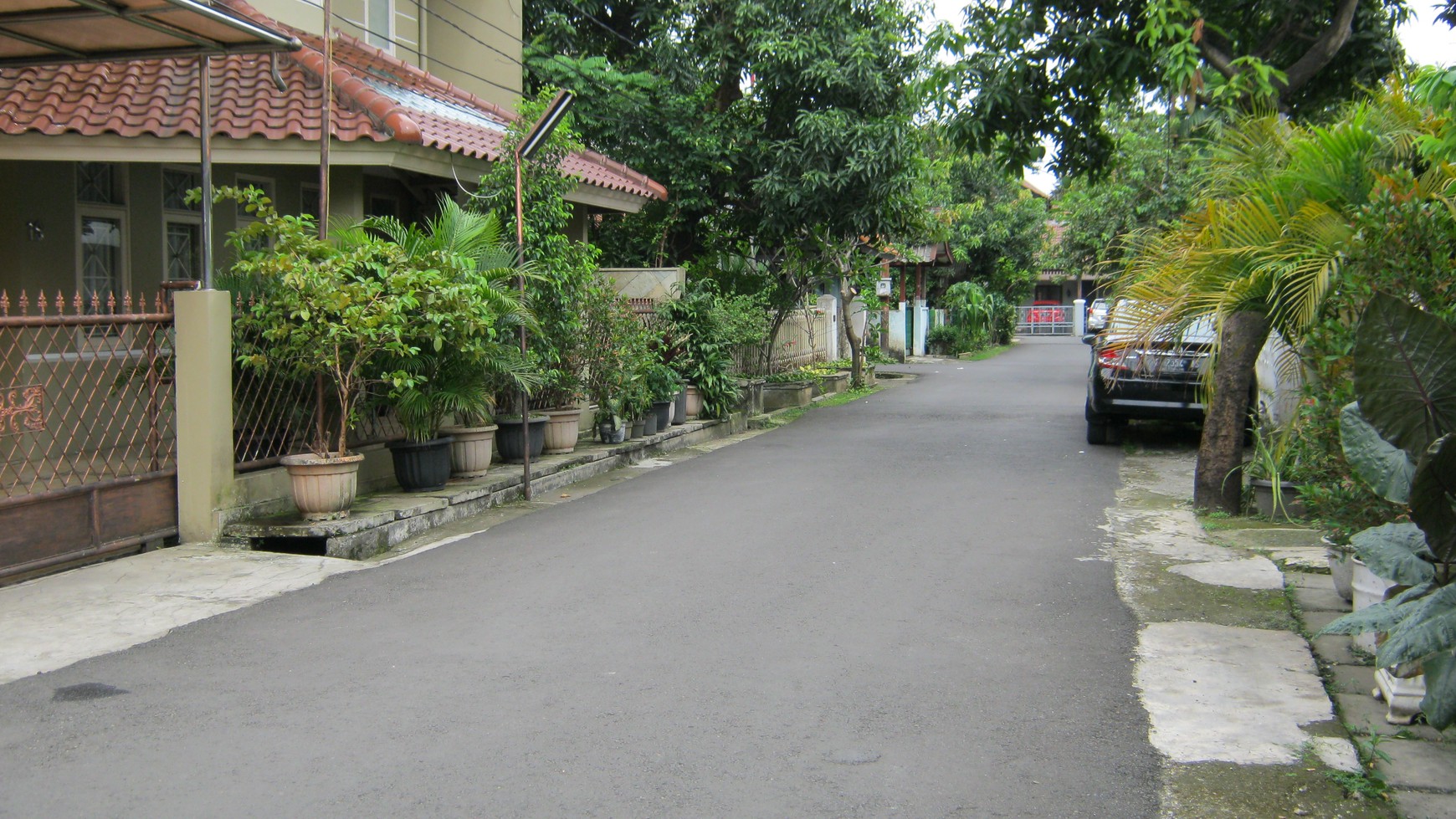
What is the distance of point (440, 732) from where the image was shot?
14.9 ft

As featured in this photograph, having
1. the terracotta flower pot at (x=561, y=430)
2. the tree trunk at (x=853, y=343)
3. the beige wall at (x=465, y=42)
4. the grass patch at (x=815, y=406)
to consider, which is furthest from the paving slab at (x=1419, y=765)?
the tree trunk at (x=853, y=343)

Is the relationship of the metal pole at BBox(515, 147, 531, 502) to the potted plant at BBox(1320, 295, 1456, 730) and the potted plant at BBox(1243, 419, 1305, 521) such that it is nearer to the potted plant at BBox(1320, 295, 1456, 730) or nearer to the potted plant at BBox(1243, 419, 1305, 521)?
the potted plant at BBox(1243, 419, 1305, 521)

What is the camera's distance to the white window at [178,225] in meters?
11.1

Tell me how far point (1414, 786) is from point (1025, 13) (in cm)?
999

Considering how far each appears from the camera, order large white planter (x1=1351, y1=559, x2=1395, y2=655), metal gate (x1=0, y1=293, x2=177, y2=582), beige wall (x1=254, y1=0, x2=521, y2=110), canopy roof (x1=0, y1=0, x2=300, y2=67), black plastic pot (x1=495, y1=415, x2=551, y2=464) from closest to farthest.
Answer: large white planter (x1=1351, y1=559, x2=1395, y2=655)
metal gate (x1=0, y1=293, x2=177, y2=582)
canopy roof (x1=0, y1=0, x2=300, y2=67)
black plastic pot (x1=495, y1=415, x2=551, y2=464)
beige wall (x1=254, y1=0, x2=521, y2=110)

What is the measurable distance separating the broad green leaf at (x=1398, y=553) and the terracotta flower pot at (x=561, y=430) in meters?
8.66

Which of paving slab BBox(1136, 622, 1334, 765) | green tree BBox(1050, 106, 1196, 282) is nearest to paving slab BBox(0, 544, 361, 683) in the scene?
paving slab BBox(1136, 622, 1334, 765)

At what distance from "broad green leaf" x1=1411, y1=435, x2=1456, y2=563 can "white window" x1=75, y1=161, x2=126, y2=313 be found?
33.4ft

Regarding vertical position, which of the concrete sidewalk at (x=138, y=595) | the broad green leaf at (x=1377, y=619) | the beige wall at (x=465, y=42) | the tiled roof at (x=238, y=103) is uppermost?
the beige wall at (x=465, y=42)

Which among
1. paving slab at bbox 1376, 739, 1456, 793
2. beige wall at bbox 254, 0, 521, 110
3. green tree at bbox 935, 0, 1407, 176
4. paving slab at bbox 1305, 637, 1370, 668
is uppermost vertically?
beige wall at bbox 254, 0, 521, 110

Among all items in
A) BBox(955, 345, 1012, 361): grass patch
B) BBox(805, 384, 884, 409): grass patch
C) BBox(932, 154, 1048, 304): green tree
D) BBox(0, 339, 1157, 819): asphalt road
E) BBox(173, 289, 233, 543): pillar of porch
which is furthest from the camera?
BBox(932, 154, 1048, 304): green tree

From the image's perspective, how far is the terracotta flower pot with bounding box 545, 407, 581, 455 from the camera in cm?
1211

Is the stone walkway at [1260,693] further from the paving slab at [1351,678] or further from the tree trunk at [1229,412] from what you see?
the tree trunk at [1229,412]

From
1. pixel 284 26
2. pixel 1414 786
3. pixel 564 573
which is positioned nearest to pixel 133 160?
pixel 284 26
